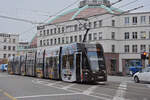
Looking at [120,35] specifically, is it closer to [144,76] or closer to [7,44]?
[144,76]

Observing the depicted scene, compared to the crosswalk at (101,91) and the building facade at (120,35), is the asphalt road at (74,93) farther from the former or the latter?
the building facade at (120,35)

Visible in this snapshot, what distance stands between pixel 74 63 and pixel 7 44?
7400cm

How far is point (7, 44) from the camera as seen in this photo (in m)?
90.6

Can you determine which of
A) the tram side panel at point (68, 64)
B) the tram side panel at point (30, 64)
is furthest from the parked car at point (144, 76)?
the tram side panel at point (30, 64)

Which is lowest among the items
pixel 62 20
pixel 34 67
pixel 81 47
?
pixel 34 67

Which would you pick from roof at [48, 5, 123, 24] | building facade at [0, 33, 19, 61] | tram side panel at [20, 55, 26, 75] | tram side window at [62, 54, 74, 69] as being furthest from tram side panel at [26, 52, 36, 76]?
building facade at [0, 33, 19, 61]

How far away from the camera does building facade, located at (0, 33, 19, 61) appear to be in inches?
3486

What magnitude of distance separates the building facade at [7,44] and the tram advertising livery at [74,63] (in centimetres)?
6238

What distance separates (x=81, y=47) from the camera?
797 inches

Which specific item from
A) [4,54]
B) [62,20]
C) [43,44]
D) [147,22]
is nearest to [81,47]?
[147,22]

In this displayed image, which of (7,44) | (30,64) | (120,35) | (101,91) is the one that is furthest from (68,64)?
(7,44)

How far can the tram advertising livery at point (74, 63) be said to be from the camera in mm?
19391

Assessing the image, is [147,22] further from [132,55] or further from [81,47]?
[81,47]

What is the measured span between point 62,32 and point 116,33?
16213 mm
